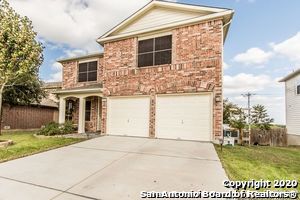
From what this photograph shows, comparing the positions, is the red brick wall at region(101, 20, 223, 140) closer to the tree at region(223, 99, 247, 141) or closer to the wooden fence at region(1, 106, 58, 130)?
the tree at region(223, 99, 247, 141)

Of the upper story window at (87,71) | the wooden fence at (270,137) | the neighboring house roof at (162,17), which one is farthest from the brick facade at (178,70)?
the wooden fence at (270,137)

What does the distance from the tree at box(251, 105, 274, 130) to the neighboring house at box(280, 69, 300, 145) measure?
64.1 inches

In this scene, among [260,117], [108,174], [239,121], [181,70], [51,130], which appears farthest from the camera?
[260,117]

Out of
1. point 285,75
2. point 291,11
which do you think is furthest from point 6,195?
point 285,75

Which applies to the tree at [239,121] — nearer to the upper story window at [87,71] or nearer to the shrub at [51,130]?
the upper story window at [87,71]

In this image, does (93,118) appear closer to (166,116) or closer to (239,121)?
(166,116)

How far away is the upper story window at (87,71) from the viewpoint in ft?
47.2

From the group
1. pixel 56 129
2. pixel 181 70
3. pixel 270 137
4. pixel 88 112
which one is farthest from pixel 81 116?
pixel 270 137

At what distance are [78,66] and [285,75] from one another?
738 inches

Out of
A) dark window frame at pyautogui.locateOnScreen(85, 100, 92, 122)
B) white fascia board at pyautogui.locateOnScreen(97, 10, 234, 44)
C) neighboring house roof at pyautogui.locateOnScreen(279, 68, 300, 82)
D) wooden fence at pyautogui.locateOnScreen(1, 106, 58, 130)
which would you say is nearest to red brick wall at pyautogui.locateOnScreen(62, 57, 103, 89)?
dark window frame at pyautogui.locateOnScreen(85, 100, 92, 122)

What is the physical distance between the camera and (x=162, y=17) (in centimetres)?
1080

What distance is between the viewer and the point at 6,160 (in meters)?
6.14

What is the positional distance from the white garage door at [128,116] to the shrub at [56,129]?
128 inches

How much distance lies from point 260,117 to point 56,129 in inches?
690
